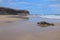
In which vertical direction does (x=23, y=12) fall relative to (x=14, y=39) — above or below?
below

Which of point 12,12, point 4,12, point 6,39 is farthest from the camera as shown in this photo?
point 12,12

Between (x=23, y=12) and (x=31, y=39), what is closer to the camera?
(x=31, y=39)

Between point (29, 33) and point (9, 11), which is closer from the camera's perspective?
point (29, 33)

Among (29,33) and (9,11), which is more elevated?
(29,33)

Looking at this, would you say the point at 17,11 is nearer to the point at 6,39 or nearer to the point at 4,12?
the point at 4,12

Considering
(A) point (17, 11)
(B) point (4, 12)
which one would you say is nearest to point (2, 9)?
(B) point (4, 12)

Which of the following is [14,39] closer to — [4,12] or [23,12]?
[4,12]

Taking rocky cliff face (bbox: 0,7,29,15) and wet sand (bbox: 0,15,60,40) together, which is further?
rocky cliff face (bbox: 0,7,29,15)

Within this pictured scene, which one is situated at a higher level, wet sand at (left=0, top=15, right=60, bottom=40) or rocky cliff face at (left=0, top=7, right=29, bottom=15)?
wet sand at (left=0, top=15, right=60, bottom=40)

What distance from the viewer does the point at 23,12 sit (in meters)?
26.6

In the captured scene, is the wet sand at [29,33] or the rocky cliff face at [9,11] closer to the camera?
the wet sand at [29,33]

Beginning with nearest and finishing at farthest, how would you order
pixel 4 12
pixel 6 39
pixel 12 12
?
pixel 6 39, pixel 4 12, pixel 12 12

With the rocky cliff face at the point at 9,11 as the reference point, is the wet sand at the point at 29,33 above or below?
above

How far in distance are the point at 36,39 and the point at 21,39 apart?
0.37 m
